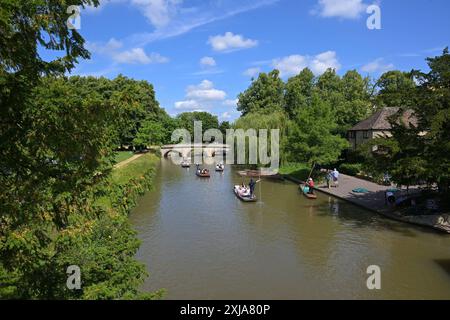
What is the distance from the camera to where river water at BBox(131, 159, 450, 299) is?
49.6ft

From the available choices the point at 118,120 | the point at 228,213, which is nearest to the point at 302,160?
the point at 228,213

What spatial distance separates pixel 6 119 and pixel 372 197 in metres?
28.7

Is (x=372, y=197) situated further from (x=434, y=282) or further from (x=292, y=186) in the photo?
(x=434, y=282)

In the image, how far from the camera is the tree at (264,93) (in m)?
72.9

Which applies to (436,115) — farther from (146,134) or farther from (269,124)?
(146,134)

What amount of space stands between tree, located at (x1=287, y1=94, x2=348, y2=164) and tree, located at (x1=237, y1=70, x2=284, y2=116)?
29.4 meters

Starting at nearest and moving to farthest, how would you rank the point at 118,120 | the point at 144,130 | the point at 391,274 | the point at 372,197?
the point at 118,120
the point at 391,274
the point at 372,197
the point at 144,130

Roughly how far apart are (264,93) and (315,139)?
3518 cm

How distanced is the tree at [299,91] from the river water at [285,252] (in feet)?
137

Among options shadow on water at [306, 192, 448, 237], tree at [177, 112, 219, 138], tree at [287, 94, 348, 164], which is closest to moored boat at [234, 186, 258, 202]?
shadow on water at [306, 192, 448, 237]

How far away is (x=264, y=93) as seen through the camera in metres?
73.4

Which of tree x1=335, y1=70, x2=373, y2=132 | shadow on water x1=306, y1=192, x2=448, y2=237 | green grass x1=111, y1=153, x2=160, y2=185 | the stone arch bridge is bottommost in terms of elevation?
shadow on water x1=306, y1=192, x2=448, y2=237

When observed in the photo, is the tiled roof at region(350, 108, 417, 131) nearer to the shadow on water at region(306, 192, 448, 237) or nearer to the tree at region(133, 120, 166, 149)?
the shadow on water at region(306, 192, 448, 237)

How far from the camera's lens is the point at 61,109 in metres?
5.96
